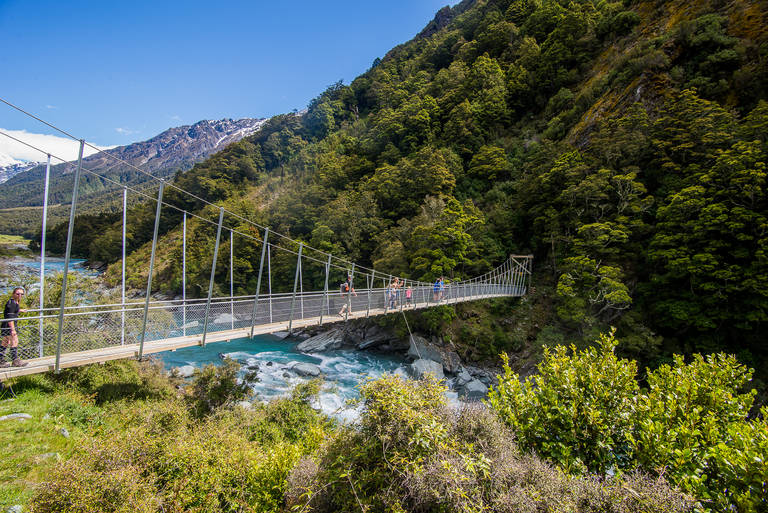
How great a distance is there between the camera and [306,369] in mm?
13594

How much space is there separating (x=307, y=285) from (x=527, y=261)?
15011 millimetres

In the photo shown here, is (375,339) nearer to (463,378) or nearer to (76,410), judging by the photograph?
(463,378)

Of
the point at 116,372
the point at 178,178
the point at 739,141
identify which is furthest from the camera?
the point at 178,178

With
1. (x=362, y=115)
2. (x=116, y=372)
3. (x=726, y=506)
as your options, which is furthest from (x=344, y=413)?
(x=362, y=115)

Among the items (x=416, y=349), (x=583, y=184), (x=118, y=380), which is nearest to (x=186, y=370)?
(x=118, y=380)

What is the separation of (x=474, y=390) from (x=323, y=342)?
936 cm

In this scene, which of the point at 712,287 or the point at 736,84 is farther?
the point at 736,84

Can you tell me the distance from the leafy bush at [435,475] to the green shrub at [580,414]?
0.54 meters

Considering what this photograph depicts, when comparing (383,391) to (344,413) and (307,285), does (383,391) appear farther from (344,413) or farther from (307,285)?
(307,285)

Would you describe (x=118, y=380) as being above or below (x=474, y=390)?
above

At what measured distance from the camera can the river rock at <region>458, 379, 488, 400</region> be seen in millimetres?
11789

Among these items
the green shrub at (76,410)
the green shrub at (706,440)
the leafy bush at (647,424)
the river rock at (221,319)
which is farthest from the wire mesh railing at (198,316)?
the green shrub at (706,440)

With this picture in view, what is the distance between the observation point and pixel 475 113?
84.6 ft

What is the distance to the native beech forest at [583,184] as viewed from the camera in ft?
32.0
